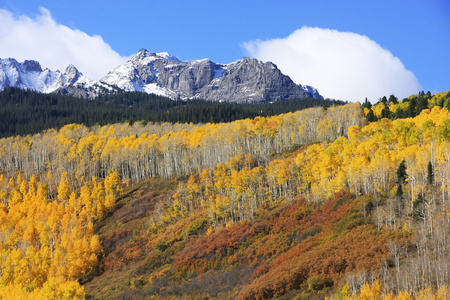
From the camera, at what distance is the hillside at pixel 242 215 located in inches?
2312

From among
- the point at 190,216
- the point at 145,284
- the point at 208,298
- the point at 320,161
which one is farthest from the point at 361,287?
the point at 190,216

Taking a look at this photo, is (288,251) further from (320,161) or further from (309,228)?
(320,161)

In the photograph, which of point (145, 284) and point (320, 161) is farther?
point (320, 161)

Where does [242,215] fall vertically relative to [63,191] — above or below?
below

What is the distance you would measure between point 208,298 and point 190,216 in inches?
1425

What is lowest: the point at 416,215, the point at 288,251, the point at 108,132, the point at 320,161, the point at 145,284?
the point at 145,284

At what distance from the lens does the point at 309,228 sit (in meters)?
75.1

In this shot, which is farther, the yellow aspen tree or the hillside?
the yellow aspen tree

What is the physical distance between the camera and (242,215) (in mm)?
91312

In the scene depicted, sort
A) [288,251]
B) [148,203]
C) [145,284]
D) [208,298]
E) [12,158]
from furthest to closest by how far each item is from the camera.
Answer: [12,158], [148,203], [145,284], [288,251], [208,298]

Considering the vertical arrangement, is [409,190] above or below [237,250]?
above

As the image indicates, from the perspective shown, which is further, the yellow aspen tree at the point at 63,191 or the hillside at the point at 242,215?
the yellow aspen tree at the point at 63,191

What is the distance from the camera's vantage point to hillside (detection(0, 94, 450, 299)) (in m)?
58.7

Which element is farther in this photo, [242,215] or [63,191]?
[63,191]
